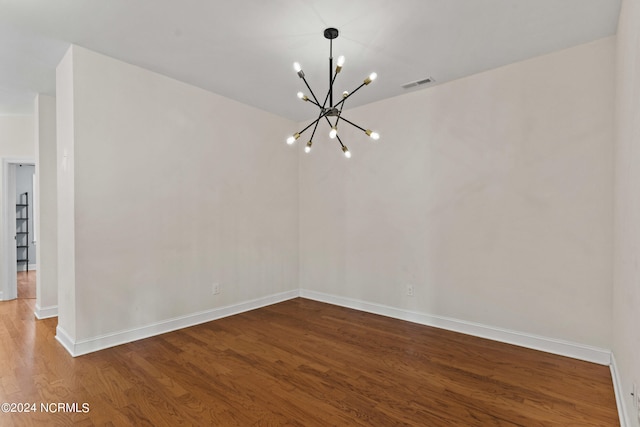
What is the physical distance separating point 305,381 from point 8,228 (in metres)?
5.32

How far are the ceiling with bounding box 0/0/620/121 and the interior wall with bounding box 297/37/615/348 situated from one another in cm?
35

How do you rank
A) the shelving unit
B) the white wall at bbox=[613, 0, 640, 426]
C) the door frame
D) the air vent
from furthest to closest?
the shelving unit
the door frame
the air vent
the white wall at bbox=[613, 0, 640, 426]

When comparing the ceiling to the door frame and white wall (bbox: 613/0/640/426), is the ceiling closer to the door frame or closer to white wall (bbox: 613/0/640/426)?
white wall (bbox: 613/0/640/426)

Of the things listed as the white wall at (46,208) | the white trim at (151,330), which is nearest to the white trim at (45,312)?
the white wall at (46,208)

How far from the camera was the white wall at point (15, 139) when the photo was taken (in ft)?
16.0

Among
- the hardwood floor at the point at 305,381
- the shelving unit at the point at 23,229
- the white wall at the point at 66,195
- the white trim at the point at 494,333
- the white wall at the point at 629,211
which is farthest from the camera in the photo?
the shelving unit at the point at 23,229

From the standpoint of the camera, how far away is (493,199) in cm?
337

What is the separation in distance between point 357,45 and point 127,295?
329 cm

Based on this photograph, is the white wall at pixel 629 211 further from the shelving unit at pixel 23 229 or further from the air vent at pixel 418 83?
the shelving unit at pixel 23 229

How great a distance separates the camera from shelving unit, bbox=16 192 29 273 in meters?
7.55

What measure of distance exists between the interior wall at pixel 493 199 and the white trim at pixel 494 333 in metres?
0.06

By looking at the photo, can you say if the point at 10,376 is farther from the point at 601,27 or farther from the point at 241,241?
the point at 601,27

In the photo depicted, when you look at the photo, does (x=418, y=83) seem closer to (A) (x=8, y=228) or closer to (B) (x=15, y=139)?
(B) (x=15, y=139)

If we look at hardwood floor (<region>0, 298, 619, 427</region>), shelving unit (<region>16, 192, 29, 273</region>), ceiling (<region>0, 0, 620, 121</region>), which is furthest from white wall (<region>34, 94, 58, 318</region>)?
shelving unit (<region>16, 192, 29, 273</region>)
